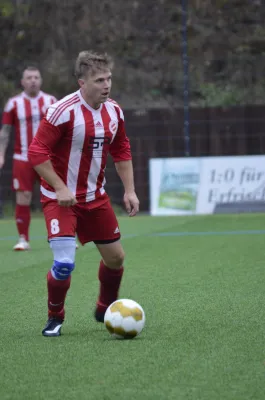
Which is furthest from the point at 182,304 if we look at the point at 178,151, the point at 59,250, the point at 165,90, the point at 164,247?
the point at 165,90

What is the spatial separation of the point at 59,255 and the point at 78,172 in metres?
0.51

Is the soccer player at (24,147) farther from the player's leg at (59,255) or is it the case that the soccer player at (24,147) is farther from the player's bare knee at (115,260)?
the player's leg at (59,255)

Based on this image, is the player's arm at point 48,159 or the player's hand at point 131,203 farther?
the player's hand at point 131,203

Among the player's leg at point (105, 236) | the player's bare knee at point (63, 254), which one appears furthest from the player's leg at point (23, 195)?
the player's bare knee at point (63, 254)

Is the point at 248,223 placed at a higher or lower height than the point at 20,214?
lower

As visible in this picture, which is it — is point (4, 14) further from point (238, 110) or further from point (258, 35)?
point (238, 110)

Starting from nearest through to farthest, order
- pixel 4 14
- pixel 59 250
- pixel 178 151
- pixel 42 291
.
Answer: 1. pixel 59 250
2. pixel 42 291
3. pixel 178 151
4. pixel 4 14

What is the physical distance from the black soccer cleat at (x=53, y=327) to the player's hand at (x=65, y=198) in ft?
2.31

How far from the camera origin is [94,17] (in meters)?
20.1

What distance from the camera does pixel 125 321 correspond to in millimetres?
5230

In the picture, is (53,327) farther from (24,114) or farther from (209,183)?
(209,183)

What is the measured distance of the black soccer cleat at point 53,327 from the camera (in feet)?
17.9

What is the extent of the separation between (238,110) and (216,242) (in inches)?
239

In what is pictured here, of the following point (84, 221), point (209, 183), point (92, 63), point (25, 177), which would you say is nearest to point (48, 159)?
point (84, 221)
